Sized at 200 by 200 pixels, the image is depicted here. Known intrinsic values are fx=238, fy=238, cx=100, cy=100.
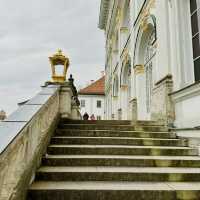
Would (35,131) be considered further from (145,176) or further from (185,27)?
(185,27)

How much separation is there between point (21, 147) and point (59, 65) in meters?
4.13

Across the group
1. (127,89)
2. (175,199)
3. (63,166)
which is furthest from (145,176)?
(127,89)

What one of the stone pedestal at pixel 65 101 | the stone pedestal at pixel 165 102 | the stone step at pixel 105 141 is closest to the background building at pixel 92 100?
the stone pedestal at pixel 165 102

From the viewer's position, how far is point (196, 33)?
227 inches

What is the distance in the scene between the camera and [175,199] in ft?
9.87

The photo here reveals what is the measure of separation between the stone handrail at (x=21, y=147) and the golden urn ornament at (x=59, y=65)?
96.4 inches

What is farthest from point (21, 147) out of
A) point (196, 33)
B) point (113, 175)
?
point (196, 33)

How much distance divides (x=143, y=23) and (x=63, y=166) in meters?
7.20

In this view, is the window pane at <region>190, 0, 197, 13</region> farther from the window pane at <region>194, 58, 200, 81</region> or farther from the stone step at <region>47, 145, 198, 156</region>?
the stone step at <region>47, 145, 198, 156</region>

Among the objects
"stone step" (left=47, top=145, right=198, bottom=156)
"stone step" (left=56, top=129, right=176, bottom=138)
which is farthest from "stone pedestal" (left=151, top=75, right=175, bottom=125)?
"stone step" (left=47, top=145, right=198, bottom=156)

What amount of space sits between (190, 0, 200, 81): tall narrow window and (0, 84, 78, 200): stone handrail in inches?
149

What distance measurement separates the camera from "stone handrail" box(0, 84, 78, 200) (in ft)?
7.50

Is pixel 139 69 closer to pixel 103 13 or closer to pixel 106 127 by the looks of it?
pixel 106 127

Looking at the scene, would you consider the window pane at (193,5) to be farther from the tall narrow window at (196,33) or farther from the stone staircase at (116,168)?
the stone staircase at (116,168)
